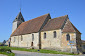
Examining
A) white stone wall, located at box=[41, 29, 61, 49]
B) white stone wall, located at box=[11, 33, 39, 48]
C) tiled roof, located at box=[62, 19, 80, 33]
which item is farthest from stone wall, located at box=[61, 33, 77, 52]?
white stone wall, located at box=[11, 33, 39, 48]

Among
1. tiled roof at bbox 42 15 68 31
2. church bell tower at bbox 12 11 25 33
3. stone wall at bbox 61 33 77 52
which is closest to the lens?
stone wall at bbox 61 33 77 52

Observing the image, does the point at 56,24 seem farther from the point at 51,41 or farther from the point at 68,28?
the point at 51,41

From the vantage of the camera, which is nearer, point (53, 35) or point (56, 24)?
point (53, 35)

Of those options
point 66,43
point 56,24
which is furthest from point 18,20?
point 66,43

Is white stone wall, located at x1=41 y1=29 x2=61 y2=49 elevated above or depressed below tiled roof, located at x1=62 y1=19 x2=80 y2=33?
below

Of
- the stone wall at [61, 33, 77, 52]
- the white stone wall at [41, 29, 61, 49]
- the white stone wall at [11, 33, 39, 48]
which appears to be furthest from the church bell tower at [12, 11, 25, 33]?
the stone wall at [61, 33, 77, 52]

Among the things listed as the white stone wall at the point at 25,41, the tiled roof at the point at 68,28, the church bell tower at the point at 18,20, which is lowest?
the white stone wall at the point at 25,41

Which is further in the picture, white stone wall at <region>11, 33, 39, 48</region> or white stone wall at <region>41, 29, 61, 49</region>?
white stone wall at <region>11, 33, 39, 48</region>

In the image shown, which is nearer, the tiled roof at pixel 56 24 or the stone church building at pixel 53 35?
the stone church building at pixel 53 35

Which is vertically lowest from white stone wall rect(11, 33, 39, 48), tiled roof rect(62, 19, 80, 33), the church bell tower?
white stone wall rect(11, 33, 39, 48)

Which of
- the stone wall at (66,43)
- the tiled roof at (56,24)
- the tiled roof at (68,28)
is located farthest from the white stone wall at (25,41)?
the tiled roof at (68,28)

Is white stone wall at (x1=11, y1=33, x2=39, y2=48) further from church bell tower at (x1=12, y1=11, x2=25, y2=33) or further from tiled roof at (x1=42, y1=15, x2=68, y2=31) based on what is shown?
church bell tower at (x1=12, y1=11, x2=25, y2=33)

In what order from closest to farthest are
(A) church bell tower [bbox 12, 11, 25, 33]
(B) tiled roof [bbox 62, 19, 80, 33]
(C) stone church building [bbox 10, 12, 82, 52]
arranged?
(C) stone church building [bbox 10, 12, 82, 52]
(B) tiled roof [bbox 62, 19, 80, 33]
(A) church bell tower [bbox 12, 11, 25, 33]

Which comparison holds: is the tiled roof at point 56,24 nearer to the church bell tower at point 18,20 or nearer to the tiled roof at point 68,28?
the tiled roof at point 68,28
